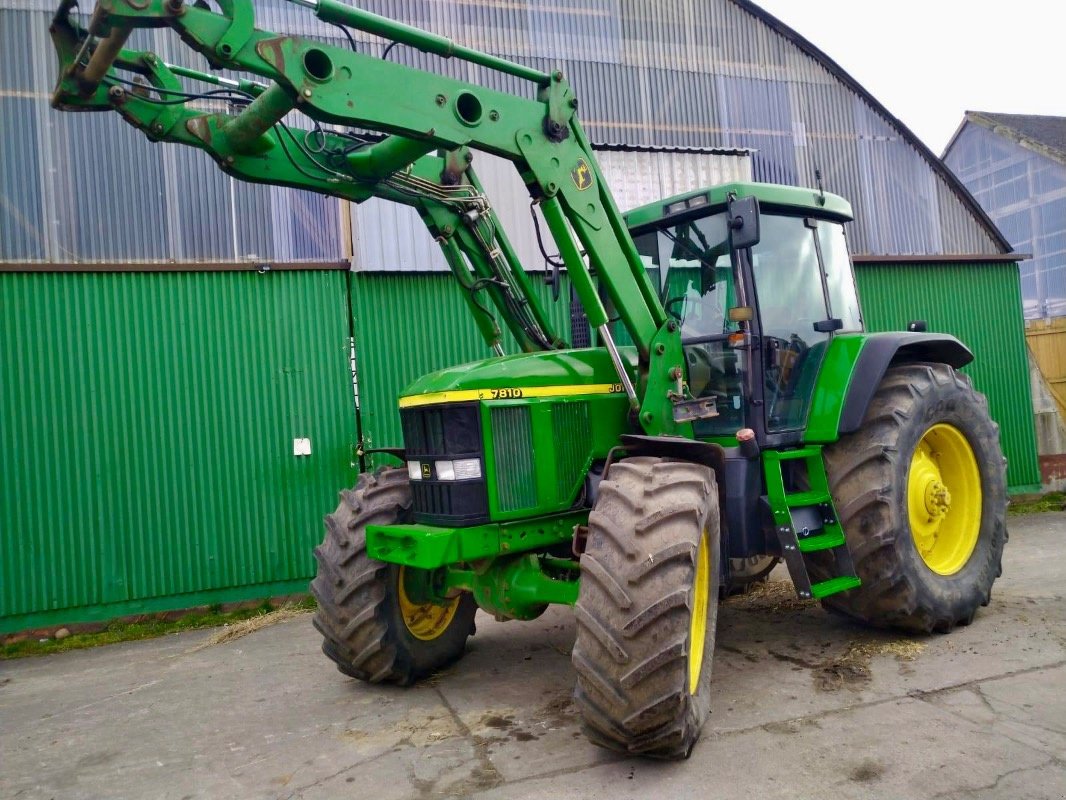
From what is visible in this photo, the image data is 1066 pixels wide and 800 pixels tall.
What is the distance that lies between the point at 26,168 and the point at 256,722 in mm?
6042

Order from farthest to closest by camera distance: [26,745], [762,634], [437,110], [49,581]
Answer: [49,581]
[762,634]
[26,745]
[437,110]

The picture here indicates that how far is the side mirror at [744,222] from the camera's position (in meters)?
4.49

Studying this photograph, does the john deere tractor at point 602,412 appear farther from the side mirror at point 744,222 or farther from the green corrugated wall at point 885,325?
the green corrugated wall at point 885,325

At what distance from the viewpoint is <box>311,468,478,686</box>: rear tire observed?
15.4ft

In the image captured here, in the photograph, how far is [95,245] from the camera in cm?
799

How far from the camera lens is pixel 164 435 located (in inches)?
312

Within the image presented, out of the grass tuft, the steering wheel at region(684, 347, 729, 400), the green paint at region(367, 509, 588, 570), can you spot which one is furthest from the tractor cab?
the grass tuft

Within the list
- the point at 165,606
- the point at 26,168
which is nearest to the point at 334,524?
the point at 165,606

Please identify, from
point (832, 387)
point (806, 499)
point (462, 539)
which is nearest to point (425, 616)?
point (462, 539)

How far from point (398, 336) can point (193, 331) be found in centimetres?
197

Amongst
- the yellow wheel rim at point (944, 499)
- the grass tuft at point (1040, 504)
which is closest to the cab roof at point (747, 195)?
the yellow wheel rim at point (944, 499)

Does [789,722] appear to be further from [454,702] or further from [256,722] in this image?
[256,722]

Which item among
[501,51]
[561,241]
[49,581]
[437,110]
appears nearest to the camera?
[437,110]

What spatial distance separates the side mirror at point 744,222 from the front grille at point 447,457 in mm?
→ 1695
